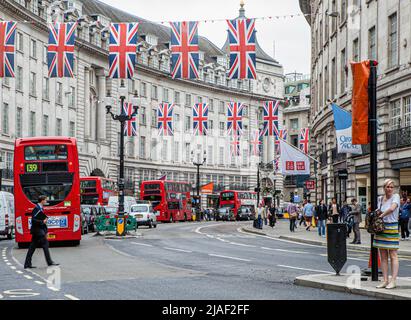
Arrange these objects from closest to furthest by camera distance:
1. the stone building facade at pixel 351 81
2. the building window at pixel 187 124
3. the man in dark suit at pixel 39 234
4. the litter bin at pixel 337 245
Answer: the litter bin at pixel 337 245
the man in dark suit at pixel 39 234
the stone building facade at pixel 351 81
the building window at pixel 187 124

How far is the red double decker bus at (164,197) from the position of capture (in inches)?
2731

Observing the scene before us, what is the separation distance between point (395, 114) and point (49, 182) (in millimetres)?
15691

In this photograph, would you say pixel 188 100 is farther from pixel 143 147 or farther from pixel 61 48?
A: pixel 61 48

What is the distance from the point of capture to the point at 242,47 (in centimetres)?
3275

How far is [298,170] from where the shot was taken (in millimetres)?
42219

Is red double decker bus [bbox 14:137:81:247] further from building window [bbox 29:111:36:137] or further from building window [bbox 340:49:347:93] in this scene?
building window [bbox 29:111:36:137]

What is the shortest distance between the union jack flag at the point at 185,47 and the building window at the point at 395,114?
29.1 ft

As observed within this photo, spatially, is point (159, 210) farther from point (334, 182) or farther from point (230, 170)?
point (230, 170)

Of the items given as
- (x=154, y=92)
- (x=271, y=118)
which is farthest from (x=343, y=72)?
(x=154, y=92)

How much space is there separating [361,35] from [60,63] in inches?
574

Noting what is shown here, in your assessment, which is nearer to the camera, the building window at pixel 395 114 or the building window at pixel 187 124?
the building window at pixel 395 114

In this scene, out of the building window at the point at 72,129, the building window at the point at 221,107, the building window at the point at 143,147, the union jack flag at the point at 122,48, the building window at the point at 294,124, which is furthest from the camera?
the building window at the point at 294,124

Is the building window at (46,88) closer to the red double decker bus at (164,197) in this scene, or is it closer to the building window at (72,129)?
the building window at (72,129)

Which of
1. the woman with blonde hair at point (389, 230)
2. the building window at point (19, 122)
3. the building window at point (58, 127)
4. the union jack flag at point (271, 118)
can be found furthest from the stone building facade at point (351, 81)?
→ the building window at point (58, 127)
